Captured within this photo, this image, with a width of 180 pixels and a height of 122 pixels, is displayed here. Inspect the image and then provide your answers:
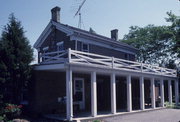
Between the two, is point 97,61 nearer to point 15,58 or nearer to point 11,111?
point 15,58

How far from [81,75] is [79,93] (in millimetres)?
1532

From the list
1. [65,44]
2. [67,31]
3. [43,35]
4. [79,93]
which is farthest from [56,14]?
[79,93]

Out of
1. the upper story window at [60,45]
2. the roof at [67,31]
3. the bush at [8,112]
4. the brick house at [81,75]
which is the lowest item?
the bush at [8,112]

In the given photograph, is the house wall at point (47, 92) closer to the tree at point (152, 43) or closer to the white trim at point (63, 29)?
the white trim at point (63, 29)

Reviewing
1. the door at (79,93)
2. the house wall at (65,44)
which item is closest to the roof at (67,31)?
the house wall at (65,44)

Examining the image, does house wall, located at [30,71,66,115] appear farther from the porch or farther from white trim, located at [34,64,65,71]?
the porch

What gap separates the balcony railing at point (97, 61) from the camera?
12.9 metres

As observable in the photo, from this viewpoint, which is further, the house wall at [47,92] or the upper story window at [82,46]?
the upper story window at [82,46]

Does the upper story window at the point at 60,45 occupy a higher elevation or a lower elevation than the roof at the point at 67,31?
lower

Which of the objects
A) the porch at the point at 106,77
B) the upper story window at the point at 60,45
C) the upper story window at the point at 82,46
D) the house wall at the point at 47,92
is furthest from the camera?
the upper story window at the point at 60,45

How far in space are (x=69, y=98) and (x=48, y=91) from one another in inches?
157

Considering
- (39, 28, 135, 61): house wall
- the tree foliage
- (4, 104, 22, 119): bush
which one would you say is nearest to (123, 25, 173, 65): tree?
the tree foliage

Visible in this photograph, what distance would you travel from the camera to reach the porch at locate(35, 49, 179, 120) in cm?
1250

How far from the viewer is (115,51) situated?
2247cm
